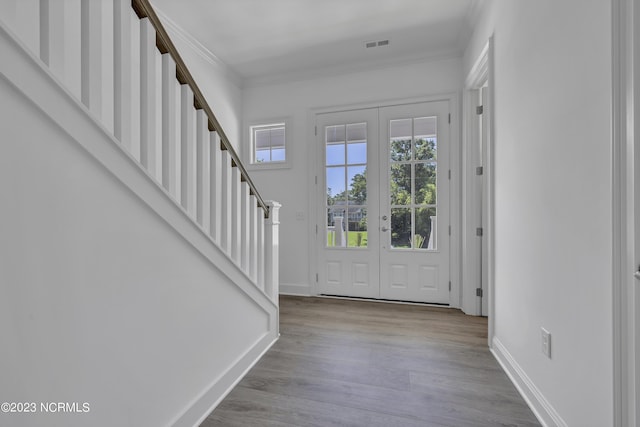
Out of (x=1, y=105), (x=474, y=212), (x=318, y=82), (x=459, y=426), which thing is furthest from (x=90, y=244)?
(x=318, y=82)

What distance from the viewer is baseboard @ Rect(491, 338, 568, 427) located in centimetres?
A: 135

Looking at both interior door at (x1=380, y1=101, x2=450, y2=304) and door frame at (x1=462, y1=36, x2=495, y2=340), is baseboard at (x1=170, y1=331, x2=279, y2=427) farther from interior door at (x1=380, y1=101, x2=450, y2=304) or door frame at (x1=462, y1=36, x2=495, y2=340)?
door frame at (x1=462, y1=36, x2=495, y2=340)

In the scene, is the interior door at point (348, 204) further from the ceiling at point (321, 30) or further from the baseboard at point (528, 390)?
the baseboard at point (528, 390)

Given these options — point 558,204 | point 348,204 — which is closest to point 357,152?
point 348,204

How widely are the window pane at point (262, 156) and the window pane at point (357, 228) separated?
1.32m

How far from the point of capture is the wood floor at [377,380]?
1.44m

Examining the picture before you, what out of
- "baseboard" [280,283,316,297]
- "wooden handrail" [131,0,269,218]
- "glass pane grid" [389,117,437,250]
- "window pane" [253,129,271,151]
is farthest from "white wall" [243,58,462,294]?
"wooden handrail" [131,0,269,218]

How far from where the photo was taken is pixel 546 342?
141 centimetres

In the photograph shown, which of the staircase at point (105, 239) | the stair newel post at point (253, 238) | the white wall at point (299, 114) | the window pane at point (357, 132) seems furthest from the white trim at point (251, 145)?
the staircase at point (105, 239)

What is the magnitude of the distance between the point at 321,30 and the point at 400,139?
4.58 feet

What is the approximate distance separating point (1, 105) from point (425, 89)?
334 centimetres

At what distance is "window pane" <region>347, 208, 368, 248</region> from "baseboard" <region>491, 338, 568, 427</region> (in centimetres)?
166

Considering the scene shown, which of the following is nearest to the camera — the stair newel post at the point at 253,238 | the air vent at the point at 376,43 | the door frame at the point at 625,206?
the door frame at the point at 625,206

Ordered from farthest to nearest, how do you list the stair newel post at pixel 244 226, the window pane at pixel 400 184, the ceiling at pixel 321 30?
the window pane at pixel 400 184, the ceiling at pixel 321 30, the stair newel post at pixel 244 226
